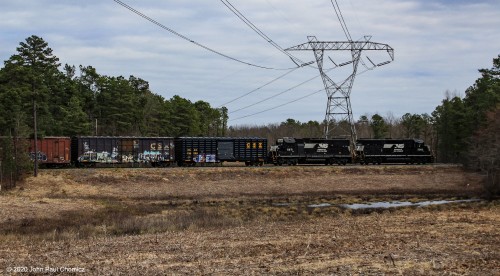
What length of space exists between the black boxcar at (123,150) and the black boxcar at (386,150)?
25.5 metres

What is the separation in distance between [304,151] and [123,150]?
22.5 meters

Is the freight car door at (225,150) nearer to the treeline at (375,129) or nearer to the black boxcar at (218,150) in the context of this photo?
the black boxcar at (218,150)

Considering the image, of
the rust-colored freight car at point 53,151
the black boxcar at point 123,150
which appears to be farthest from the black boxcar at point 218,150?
the rust-colored freight car at point 53,151

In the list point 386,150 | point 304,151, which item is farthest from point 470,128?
Answer: point 304,151

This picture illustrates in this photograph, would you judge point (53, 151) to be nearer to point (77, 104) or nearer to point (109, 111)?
point (77, 104)

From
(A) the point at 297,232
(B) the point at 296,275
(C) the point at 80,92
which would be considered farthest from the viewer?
(C) the point at 80,92

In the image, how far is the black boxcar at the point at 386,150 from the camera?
7100 centimetres

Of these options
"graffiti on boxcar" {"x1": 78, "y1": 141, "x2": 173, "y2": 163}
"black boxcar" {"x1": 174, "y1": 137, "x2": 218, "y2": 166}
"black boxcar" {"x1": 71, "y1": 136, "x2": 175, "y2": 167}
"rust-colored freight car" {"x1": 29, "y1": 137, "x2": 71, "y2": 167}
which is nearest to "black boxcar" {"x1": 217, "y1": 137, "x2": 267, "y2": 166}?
"black boxcar" {"x1": 174, "y1": 137, "x2": 218, "y2": 166}

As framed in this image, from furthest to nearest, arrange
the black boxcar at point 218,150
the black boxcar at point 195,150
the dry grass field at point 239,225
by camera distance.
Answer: the black boxcar at point 218,150 → the black boxcar at point 195,150 → the dry grass field at point 239,225

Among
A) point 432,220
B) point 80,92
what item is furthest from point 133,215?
point 80,92

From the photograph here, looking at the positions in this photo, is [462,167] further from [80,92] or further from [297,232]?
[80,92]

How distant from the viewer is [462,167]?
6950 cm

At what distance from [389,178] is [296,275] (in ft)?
168

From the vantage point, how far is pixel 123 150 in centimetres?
6181
